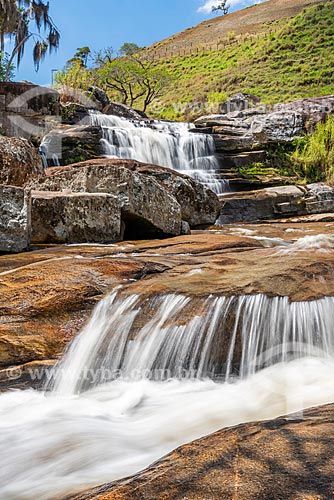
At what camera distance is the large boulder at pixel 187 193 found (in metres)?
7.12

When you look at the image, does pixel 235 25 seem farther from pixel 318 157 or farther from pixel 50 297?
pixel 50 297

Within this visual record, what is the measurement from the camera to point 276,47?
3591cm

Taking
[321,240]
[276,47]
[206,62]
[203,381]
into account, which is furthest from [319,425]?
[206,62]

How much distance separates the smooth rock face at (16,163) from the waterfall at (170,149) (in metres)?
4.69

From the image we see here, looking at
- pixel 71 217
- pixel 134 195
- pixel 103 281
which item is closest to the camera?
pixel 103 281

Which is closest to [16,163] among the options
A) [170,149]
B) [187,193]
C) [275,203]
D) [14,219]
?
[14,219]

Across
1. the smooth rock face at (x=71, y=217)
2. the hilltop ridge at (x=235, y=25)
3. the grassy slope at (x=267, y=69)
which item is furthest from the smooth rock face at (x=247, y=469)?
the hilltop ridge at (x=235, y=25)

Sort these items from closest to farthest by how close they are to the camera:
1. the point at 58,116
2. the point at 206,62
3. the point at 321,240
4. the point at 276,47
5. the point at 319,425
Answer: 1. the point at 319,425
2. the point at 321,240
3. the point at 58,116
4. the point at 276,47
5. the point at 206,62

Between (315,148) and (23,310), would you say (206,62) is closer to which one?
(315,148)

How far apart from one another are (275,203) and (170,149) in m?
3.75

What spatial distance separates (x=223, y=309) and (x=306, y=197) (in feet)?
27.0

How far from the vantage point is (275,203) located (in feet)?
33.1

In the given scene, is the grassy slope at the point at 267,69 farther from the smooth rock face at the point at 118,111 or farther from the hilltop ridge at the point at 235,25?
the hilltop ridge at the point at 235,25

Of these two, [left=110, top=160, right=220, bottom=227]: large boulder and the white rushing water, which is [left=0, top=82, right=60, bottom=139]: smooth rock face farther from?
the white rushing water
